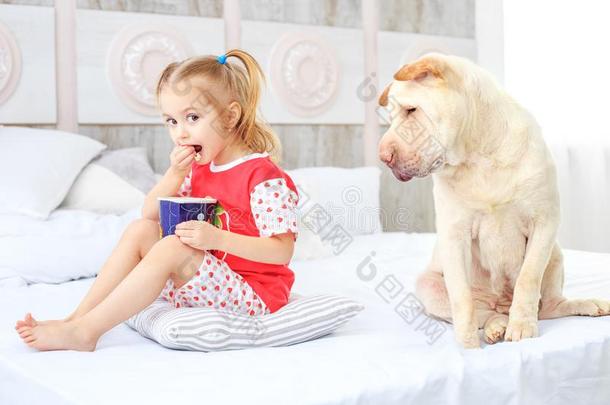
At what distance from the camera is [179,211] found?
1.50m

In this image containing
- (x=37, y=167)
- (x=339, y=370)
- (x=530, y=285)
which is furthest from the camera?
(x=37, y=167)

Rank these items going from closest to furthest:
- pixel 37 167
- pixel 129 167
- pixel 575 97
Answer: pixel 37 167, pixel 129 167, pixel 575 97

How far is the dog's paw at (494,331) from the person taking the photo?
1.54 metres

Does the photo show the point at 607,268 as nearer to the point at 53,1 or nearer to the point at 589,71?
the point at 589,71

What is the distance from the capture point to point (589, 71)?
3.42 metres

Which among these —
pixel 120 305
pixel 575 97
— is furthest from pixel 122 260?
pixel 575 97

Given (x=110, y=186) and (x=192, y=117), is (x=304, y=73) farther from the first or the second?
(x=192, y=117)

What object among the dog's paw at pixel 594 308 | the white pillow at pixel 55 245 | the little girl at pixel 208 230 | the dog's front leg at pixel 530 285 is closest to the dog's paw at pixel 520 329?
the dog's front leg at pixel 530 285

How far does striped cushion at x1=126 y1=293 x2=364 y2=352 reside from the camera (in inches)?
56.4

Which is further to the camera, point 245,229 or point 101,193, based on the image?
point 101,193

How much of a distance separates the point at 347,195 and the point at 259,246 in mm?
1589

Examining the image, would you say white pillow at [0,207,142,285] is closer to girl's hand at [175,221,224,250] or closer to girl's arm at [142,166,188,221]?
girl's arm at [142,166,188,221]

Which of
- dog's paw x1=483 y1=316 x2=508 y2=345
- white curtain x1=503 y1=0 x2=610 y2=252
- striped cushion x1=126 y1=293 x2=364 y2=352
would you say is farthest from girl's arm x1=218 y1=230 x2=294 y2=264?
white curtain x1=503 y1=0 x2=610 y2=252

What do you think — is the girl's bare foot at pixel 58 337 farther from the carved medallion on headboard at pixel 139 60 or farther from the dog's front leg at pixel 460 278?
the carved medallion on headboard at pixel 139 60
